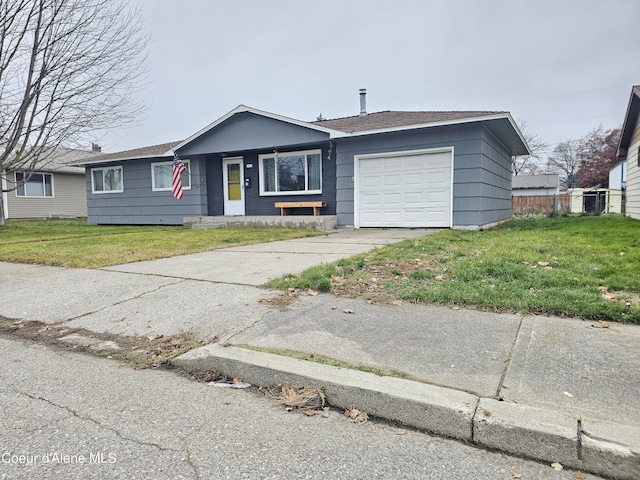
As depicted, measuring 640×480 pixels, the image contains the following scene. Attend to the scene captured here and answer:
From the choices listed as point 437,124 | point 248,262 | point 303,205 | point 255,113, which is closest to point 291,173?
point 303,205

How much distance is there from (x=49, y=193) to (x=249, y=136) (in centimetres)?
1623

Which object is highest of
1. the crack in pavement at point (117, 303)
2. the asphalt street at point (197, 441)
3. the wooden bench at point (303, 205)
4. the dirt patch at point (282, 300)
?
the wooden bench at point (303, 205)

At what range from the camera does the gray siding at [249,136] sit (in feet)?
41.3

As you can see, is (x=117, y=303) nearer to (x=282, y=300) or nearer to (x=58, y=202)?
(x=282, y=300)

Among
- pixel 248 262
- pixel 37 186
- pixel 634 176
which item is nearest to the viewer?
pixel 248 262

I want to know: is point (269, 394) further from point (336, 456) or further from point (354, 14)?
point (354, 14)

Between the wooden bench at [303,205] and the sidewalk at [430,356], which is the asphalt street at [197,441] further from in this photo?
the wooden bench at [303,205]

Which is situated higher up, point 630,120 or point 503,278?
point 630,120

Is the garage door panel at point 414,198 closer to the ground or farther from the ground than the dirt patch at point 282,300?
farther from the ground

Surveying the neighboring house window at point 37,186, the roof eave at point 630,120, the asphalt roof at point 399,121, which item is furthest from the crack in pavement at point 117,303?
the neighboring house window at point 37,186

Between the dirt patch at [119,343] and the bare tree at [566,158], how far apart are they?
55.2 m

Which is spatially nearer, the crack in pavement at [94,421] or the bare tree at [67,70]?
the crack in pavement at [94,421]

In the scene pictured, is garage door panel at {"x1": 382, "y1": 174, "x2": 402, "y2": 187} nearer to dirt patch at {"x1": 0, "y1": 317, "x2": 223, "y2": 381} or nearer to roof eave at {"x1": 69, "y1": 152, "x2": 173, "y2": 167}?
roof eave at {"x1": 69, "y1": 152, "x2": 173, "y2": 167}

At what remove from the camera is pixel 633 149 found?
1441 cm
